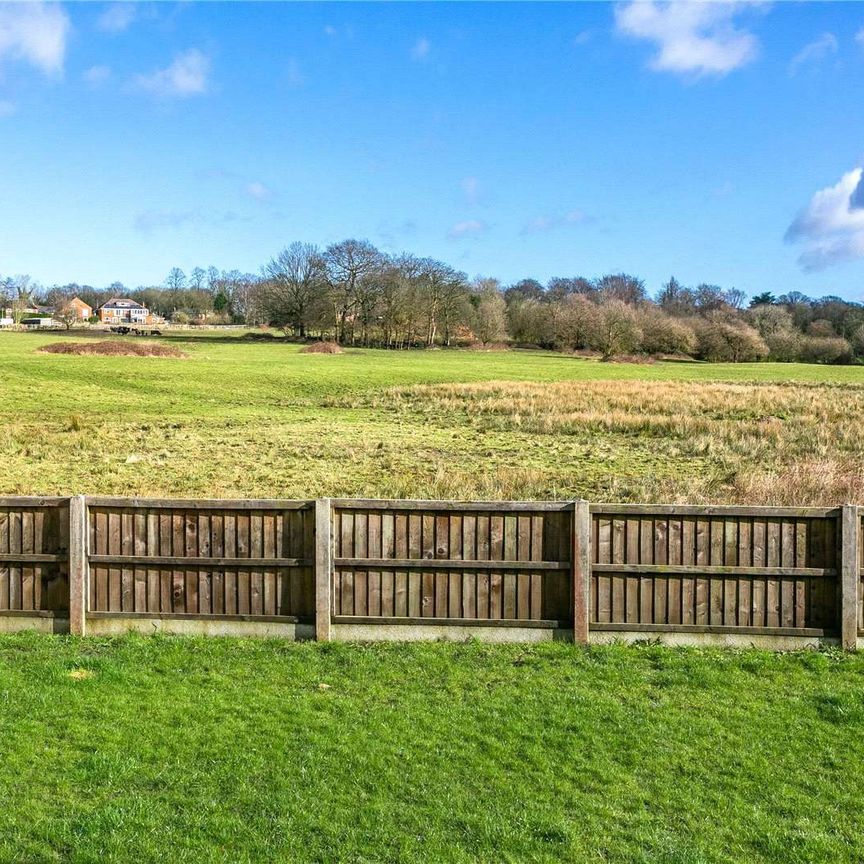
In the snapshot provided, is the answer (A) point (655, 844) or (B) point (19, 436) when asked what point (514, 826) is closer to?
(A) point (655, 844)

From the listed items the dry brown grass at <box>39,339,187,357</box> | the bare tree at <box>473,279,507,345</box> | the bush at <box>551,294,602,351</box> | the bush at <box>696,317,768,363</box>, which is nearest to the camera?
the dry brown grass at <box>39,339,187,357</box>

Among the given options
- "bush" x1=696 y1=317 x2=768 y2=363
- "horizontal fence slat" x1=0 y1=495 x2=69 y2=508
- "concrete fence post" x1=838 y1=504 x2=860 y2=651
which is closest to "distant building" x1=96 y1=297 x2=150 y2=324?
"bush" x1=696 y1=317 x2=768 y2=363

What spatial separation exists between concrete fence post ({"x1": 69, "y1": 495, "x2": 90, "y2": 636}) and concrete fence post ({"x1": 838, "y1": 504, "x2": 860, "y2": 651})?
25.3 ft

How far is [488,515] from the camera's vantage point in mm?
9430

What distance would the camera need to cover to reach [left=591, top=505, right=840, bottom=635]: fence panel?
364 inches

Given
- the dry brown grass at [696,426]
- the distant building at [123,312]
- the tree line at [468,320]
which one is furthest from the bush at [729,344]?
the distant building at [123,312]

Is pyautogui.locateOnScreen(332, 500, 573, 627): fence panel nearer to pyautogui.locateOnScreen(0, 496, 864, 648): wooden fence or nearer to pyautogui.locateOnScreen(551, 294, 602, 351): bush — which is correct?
pyautogui.locateOnScreen(0, 496, 864, 648): wooden fence

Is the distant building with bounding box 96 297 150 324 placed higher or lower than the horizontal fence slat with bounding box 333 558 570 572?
higher

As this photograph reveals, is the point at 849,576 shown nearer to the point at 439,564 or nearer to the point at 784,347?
the point at 439,564

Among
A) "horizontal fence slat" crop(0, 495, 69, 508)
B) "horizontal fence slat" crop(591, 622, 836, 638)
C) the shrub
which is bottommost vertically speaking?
"horizontal fence slat" crop(591, 622, 836, 638)

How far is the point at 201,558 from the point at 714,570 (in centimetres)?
526

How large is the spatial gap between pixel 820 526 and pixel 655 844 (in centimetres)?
493

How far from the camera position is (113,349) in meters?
64.9

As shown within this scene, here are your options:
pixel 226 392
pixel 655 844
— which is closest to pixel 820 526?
pixel 655 844
